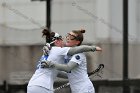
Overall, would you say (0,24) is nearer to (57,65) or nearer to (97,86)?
(97,86)

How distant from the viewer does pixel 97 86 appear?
787cm

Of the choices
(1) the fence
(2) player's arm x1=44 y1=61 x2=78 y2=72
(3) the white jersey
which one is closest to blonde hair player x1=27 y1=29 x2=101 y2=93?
(3) the white jersey

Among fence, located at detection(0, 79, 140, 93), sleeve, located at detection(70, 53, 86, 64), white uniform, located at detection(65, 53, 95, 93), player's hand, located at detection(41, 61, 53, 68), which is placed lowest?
fence, located at detection(0, 79, 140, 93)

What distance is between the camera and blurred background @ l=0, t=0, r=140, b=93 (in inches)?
312

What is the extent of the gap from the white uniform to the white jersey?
104mm

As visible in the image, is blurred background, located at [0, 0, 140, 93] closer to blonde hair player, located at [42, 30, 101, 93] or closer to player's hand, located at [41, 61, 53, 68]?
blonde hair player, located at [42, 30, 101, 93]

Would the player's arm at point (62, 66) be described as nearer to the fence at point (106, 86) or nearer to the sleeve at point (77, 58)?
the sleeve at point (77, 58)

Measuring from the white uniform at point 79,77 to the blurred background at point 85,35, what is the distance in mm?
2671

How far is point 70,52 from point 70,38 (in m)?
0.18

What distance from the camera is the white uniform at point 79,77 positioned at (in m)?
5.14

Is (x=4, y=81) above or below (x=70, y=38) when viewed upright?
below

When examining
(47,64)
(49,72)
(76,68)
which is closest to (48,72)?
(49,72)

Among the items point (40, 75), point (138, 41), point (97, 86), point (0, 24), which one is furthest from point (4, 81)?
point (40, 75)

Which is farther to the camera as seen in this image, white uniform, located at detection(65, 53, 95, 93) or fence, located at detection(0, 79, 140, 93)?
fence, located at detection(0, 79, 140, 93)
